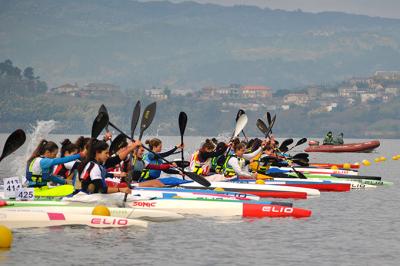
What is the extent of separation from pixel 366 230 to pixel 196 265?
724 cm

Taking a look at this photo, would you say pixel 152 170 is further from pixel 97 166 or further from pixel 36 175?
pixel 97 166

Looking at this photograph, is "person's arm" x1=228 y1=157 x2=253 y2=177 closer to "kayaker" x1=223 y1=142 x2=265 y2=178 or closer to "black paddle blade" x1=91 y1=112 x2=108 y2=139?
"kayaker" x1=223 y1=142 x2=265 y2=178

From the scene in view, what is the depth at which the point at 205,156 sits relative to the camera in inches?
1188

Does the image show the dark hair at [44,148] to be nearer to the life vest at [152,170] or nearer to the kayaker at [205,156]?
the life vest at [152,170]

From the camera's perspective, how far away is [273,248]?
20.9 m

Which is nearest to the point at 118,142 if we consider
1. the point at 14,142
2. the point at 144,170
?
the point at 14,142

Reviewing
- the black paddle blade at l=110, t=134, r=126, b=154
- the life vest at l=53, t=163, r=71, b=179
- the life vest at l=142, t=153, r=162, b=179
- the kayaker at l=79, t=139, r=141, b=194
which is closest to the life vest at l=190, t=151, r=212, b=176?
the life vest at l=142, t=153, r=162, b=179

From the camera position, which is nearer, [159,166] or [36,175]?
[36,175]

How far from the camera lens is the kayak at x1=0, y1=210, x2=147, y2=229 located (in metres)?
21.4

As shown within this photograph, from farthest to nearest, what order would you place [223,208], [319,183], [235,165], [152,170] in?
1. [319,183]
2. [235,165]
3. [152,170]
4. [223,208]

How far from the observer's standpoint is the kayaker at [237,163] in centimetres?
3153

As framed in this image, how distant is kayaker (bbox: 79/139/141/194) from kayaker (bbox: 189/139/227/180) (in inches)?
292

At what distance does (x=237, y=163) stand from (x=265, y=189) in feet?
4.67

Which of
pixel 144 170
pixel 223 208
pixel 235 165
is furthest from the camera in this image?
pixel 235 165
